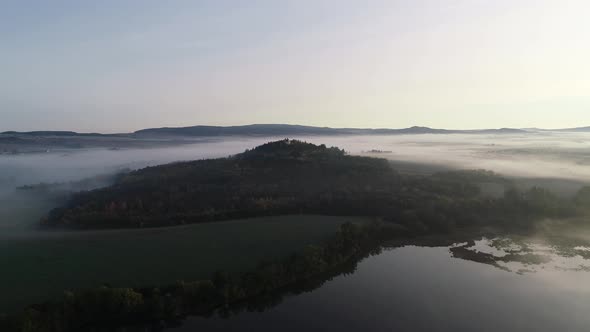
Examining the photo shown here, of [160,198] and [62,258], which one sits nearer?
[62,258]

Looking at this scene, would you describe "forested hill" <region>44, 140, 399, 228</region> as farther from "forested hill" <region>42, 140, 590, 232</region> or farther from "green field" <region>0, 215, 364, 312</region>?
"green field" <region>0, 215, 364, 312</region>

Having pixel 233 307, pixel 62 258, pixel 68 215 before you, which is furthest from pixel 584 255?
pixel 68 215

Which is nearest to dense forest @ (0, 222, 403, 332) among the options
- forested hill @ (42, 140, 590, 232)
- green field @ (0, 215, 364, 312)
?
green field @ (0, 215, 364, 312)

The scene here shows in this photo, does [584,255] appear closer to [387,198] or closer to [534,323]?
[534,323]

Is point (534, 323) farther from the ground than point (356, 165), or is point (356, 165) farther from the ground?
point (356, 165)

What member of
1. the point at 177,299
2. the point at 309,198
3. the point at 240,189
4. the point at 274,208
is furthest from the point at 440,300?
the point at 240,189

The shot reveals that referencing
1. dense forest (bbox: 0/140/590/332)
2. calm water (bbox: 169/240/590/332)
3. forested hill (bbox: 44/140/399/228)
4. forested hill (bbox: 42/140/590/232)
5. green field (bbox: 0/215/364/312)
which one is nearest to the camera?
calm water (bbox: 169/240/590/332)

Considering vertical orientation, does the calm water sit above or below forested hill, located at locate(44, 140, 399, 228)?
below
